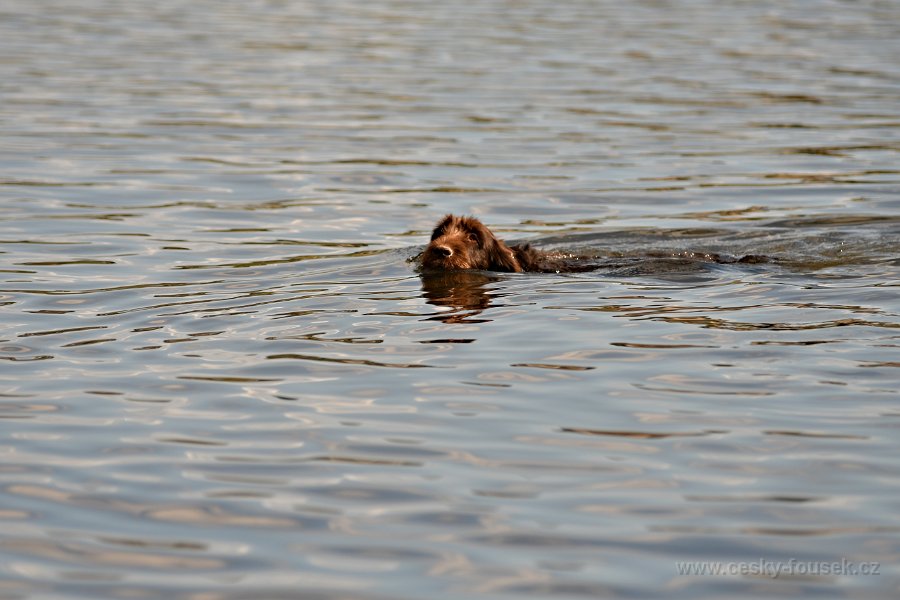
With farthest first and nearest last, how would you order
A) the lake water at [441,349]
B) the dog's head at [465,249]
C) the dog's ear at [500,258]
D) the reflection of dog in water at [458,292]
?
the dog's ear at [500,258] → the dog's head at [465,249] → the reflection of dog in water at [458,292] → the lake water at [441,349]

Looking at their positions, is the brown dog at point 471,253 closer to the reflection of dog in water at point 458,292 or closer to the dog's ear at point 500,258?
the dog's ear at point 500,258

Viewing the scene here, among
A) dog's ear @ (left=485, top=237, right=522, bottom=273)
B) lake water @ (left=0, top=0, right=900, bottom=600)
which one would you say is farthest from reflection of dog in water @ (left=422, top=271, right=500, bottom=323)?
dog's ear @ (left=485, top=237, right=522, bottom=273)

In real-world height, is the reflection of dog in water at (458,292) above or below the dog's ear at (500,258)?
below

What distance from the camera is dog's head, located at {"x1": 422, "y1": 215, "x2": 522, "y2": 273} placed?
1184cm

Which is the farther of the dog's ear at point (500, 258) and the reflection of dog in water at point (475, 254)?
the dog's ear at point (500, 258)

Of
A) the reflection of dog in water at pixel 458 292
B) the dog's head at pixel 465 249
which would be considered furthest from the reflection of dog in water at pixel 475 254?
the reflection of dog in water at pixel 458 292

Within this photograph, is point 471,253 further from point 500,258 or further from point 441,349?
point 441,349

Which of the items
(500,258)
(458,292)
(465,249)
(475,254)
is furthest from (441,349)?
(500,258)

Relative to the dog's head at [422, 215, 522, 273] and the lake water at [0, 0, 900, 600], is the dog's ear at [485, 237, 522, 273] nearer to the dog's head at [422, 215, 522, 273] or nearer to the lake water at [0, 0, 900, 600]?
the dog's head at [422, 215, 522, 273]

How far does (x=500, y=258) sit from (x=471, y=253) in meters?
0.29

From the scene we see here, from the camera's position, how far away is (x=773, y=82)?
25.3 m

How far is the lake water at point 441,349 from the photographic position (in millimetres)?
5699

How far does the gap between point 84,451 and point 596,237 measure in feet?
25.7

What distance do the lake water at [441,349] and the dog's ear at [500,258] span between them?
0.55 ft
